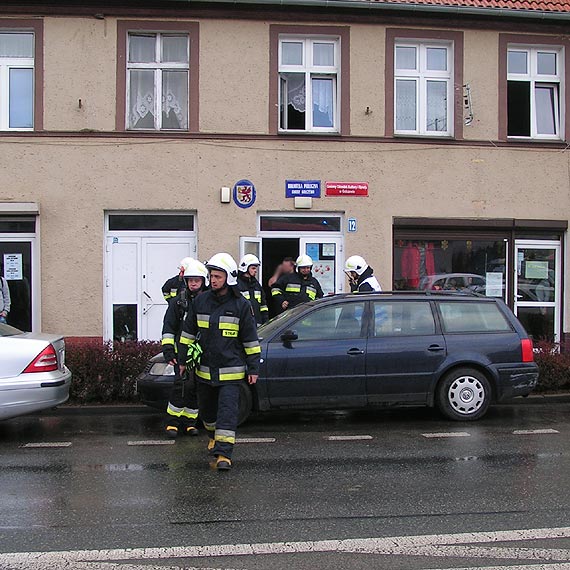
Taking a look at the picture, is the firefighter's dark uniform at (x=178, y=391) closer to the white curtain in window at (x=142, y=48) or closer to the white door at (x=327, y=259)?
the white door at (x=327, y=259)

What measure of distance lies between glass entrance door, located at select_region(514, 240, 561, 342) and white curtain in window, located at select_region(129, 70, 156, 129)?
7234 millimetres

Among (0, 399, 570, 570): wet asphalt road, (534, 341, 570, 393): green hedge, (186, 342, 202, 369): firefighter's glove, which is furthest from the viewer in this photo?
(534, 341, 570, 393): green hedge

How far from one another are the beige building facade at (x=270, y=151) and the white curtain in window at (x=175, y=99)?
0.13ft

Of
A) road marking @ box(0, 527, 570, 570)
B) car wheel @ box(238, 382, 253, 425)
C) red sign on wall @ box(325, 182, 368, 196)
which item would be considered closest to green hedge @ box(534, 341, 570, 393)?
red sign on wall @ box(325, 182, 368, 196)

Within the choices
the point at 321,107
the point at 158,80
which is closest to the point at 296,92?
the point at 321,107

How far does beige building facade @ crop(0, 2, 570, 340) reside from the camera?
1263cm

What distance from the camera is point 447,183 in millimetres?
13188

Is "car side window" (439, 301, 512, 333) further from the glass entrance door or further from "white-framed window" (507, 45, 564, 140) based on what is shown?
"white-framed window" (507, 45, 564, 140)

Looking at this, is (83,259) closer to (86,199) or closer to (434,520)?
(86,199)

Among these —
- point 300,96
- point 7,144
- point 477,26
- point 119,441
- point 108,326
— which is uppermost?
point 477,26

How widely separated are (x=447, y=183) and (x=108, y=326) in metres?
6.55

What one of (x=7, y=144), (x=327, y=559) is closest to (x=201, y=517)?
(x=327, y=559)

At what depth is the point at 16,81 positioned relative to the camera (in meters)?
12.8

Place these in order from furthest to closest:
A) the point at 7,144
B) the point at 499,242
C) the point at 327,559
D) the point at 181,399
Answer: the point at 499,242
the point at 7,144
the point at 181,399
the point at 327,559
